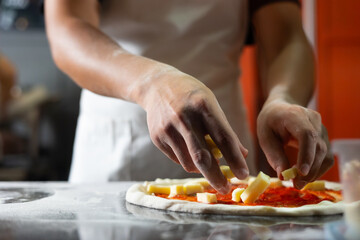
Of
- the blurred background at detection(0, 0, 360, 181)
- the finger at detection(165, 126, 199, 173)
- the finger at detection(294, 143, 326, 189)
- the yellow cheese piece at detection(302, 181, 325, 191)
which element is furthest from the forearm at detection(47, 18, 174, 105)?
the blurred background at detection(0, 0, 360, 181)

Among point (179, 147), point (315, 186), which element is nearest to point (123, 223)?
point (179, 147)

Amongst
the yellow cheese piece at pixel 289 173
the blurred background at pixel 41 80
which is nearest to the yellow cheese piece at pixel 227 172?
the yellow cheese piece at pixel 289 173

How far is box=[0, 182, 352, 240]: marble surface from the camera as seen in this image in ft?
2.31

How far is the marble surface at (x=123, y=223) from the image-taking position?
705 millimetres

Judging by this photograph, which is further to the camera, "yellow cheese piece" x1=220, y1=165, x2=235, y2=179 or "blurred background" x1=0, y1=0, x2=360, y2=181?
"blurred background" x1=0, y1=0, x2=360, y2=181

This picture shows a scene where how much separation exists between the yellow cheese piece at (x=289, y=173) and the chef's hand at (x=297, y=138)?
0.01 metres

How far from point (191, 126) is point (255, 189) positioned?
25 centimetres

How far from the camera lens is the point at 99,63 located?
101 cm

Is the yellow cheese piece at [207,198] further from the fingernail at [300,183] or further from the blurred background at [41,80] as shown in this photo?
the blurred background at [41,80]

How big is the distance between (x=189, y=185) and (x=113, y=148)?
46cm

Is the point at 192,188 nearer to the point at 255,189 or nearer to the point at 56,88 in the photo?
the point at 255,189

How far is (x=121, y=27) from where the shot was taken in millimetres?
1453

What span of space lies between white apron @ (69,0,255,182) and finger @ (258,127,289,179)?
0.37 meters

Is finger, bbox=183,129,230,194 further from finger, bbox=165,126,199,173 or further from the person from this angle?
the person
